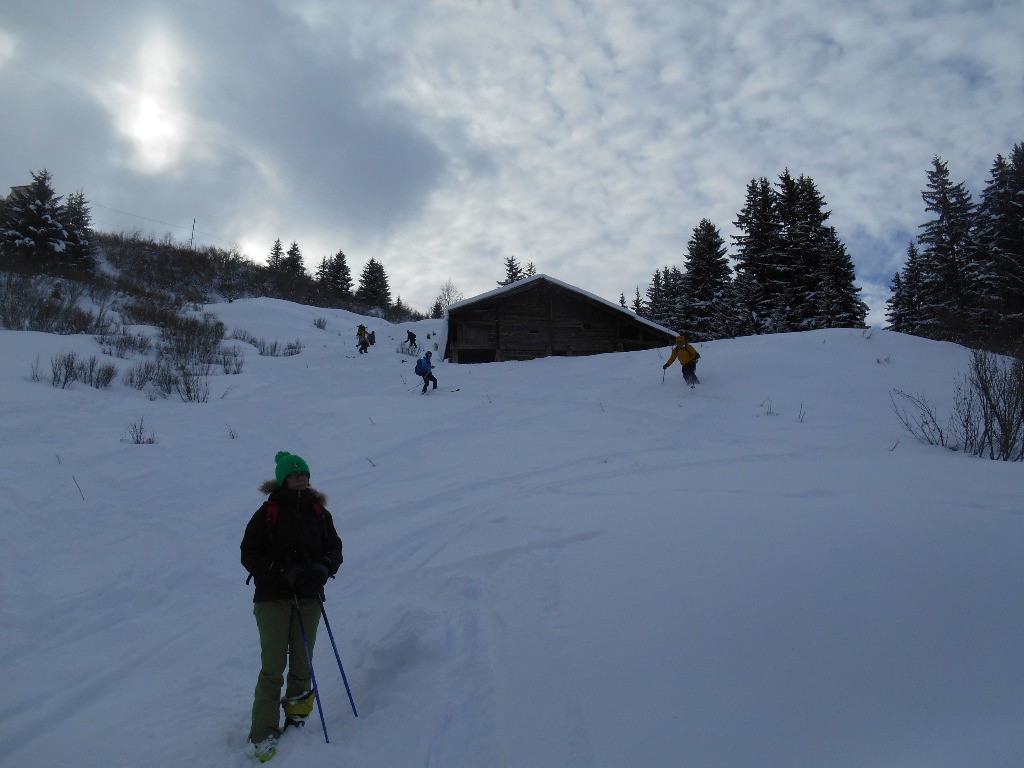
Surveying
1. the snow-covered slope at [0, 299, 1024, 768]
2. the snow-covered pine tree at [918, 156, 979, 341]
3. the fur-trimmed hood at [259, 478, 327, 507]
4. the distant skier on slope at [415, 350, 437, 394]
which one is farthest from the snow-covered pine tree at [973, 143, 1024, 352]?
the fur-trimmed hood at [259, 478, 327, 507]

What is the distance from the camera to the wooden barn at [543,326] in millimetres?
23047

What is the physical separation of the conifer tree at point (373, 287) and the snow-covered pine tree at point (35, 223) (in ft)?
101

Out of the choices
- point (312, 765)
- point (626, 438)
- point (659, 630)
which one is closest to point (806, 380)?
point (626, 438)

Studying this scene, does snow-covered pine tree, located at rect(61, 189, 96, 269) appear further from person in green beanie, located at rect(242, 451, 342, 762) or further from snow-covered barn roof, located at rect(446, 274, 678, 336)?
person in green beanie, located at rect(242, 451, 342, 762)

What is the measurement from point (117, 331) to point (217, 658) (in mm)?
18194

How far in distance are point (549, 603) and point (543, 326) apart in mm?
20208

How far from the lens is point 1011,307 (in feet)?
77.1

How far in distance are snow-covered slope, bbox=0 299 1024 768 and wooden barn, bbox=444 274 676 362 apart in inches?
563

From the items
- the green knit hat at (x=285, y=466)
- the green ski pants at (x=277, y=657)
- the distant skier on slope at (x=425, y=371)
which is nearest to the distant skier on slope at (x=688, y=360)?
the distant skier on slope at (x=425, y=371)

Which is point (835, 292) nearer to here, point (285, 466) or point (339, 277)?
point (285, 466)

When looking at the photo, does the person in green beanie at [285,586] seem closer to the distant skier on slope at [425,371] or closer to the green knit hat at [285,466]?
the green knit hat at [285,466]

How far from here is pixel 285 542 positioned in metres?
3.12

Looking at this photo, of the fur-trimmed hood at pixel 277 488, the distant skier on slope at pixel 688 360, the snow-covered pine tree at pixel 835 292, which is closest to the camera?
the fur-trimmed hood at pixel 277 488

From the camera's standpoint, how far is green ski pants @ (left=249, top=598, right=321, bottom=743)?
9.70ft
